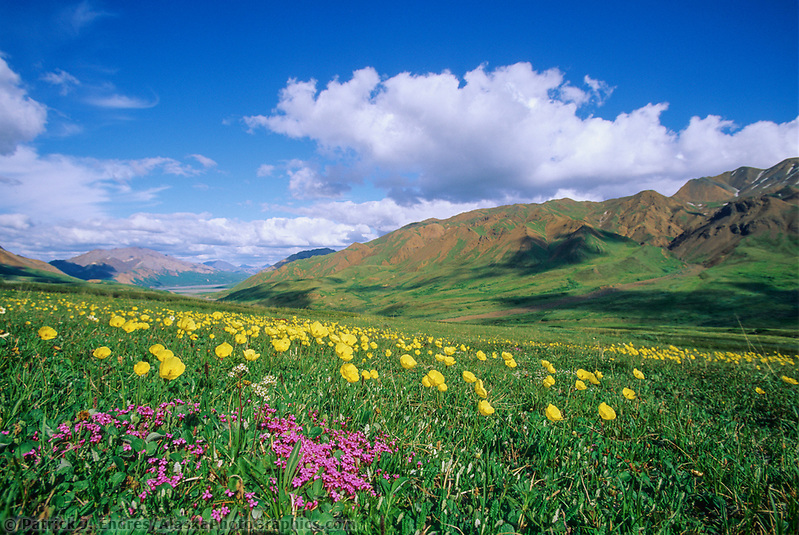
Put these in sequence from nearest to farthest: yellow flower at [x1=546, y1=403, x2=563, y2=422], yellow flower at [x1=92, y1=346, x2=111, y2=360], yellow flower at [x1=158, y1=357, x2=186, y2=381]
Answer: yellow flower at [x1=158, y1=357, x2=186, y2=381], yellow flower at [x1=92, y1=346, x2=111, y2=360], yellow flower at [x1=546, y1=403, x2=563, y2=422]

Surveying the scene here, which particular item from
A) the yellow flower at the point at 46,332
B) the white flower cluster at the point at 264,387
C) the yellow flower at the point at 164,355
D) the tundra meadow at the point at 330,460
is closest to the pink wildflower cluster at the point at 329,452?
the tundra meadow at the point at 330,460

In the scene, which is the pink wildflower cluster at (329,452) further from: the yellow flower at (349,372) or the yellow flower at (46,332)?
the yellow flower at (46,332)

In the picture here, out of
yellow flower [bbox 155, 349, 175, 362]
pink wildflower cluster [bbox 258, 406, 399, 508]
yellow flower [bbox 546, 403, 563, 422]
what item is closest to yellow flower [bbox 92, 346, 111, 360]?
yellow flower [bbox 155, 349, 175, 362]

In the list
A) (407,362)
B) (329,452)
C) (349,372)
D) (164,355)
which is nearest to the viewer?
(329,452)

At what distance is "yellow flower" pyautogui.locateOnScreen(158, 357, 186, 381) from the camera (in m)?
2.46

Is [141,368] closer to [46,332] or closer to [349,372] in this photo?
[349,372]

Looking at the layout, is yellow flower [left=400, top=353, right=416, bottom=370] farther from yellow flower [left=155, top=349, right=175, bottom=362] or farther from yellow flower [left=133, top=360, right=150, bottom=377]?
yellow flower [left=133, top=360, right=150, bottom=377]

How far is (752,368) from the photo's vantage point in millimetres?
10508

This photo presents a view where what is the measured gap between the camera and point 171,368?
8.13ft

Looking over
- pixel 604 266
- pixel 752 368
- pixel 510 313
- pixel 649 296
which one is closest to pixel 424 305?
pixel 510 313

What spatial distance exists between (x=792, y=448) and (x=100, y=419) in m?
7.09

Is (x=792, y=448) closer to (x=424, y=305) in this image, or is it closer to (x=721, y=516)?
(x=721, y=516)

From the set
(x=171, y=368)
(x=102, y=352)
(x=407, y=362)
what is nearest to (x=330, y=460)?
(x=171, y=368)

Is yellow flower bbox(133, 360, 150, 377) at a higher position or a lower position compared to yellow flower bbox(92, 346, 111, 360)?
lower
